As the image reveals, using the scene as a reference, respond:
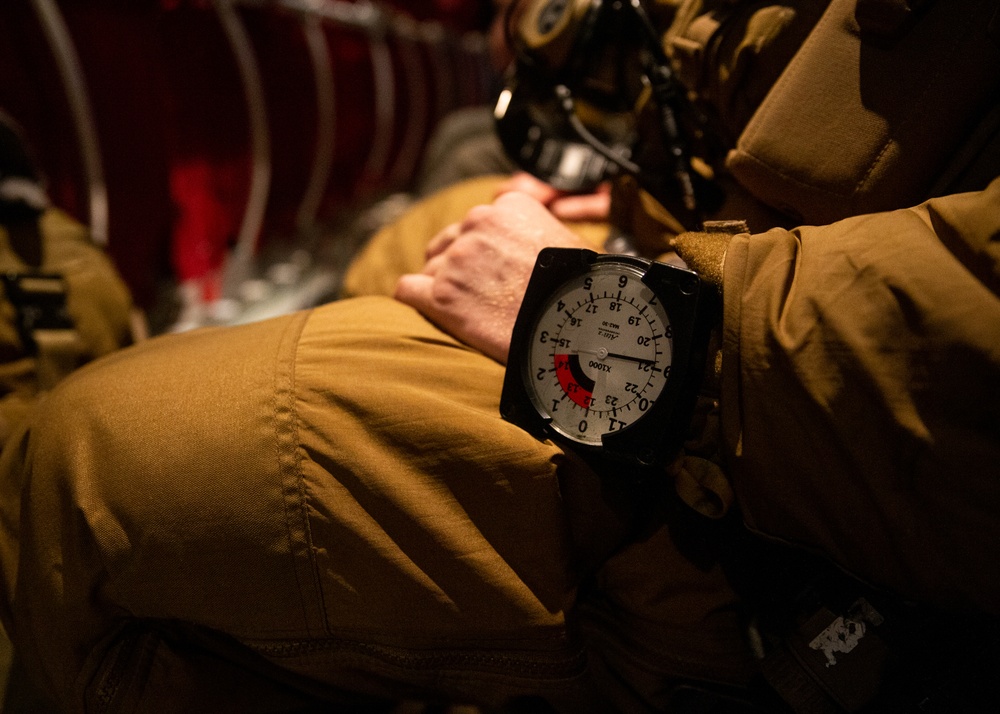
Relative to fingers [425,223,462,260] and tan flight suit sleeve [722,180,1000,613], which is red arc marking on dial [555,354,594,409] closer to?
tan flight suit sleeve [722,180,1000,613]

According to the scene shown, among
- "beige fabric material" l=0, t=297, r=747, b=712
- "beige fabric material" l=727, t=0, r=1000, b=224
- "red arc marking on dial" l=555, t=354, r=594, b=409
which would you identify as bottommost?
"beige fabric material" l=0, t=297, r=747, b=712

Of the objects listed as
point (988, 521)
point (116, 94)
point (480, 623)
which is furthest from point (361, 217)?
point (988, 521)

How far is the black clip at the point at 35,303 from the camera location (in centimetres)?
75

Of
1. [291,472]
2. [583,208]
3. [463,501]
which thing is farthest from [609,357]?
[583,208]

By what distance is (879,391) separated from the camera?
0.39 meters

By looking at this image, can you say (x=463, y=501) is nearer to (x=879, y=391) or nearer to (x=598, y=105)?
(x=879, y=391)

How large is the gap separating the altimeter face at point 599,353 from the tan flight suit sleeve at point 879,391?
53 millimetres

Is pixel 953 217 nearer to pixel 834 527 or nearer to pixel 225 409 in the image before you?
pixel 834 527

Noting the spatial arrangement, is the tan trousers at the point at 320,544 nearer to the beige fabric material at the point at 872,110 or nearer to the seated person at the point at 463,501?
the seated person at the point at 463,501

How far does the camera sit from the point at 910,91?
20.3 inches

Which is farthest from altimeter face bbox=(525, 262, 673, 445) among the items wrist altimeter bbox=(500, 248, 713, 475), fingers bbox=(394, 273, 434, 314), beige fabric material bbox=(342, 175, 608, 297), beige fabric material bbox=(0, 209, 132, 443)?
beige fabric material bbox=(0, 209, 132, 443)

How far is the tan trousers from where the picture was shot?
1.64ft

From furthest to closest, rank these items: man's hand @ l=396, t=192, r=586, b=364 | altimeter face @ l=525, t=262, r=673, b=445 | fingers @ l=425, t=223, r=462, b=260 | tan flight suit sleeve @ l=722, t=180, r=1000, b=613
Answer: fingers @ l=425, t=223, r=462, b=260 < man's hand @ l=396, t=192, r=586, b=364 < altimeter face @ l=525, t=262, r=673, b=445 < tan flight suit sleeve @ l=722, t=180, r=1000, b=613

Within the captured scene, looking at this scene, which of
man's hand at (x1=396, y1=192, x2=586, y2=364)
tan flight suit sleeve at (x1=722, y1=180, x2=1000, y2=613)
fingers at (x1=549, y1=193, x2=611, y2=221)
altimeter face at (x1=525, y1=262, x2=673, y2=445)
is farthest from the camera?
fingers at (x1=549, y1=193, x2=611, y2=221)
